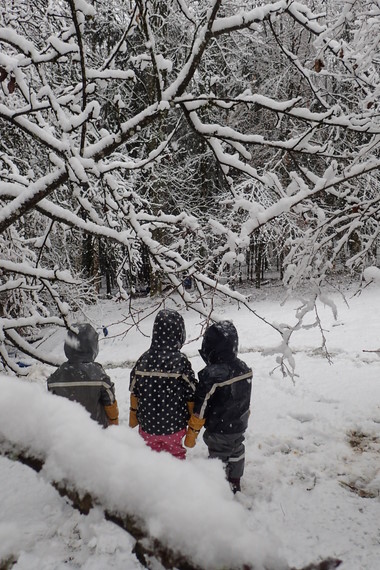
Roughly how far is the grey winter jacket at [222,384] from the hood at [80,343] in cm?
104

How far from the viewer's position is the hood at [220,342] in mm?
3330

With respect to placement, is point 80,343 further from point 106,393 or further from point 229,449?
point 229,449

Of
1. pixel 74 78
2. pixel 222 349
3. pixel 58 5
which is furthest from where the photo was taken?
pixel 74 78

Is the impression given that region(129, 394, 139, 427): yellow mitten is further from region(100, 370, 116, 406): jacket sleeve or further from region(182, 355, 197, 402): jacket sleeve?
region(182, 355, 197, 402): jacket sleeve

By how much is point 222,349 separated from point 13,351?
9756 millimetres

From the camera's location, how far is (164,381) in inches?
130

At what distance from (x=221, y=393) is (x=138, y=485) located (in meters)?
3.03

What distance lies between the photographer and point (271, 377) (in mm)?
7051

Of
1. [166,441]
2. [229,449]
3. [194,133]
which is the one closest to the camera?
[166,441]

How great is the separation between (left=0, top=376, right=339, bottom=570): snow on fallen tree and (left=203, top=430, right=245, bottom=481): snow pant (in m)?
3.14

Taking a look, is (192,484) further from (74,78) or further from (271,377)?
(271,377)

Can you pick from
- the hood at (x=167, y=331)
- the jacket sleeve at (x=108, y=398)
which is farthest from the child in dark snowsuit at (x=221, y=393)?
the jacket sleeve at (x=108, y=398)

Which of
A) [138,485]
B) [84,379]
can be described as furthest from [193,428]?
[138,485]

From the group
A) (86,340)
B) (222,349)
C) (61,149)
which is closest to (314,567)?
(61,149)
